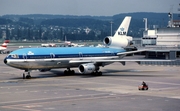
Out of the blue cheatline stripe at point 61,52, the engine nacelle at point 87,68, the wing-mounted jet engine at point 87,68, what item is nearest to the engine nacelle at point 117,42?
the blue cheatline stripe at point 61,52

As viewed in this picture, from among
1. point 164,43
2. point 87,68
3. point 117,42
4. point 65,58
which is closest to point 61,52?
point 65,58

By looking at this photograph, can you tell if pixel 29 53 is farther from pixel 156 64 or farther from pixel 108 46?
pixel 156 64

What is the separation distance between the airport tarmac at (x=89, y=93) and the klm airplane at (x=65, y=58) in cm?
182

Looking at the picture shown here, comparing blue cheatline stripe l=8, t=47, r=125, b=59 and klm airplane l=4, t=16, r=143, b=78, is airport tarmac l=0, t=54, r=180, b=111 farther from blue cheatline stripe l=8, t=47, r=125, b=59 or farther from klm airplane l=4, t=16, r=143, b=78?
blue cheatline stripe l=8, t=47, r=125, b=59

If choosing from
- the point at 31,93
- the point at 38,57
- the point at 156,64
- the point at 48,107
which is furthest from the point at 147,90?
the point at 156,64

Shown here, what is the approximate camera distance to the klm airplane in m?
64.6

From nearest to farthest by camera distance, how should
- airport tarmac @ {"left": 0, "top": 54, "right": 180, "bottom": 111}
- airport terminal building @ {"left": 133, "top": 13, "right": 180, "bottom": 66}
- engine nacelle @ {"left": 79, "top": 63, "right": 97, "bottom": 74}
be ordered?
airport tarmac @ {"left": 0, "top": 54, "right": 180, "bottom": 111} < engine nacelle @ {"left": 79, "top": 63, "right": 97, "bottom": 74} < airport terminal building @ {"left": 133, "top": 13, "right": 180, "bottom": 66}

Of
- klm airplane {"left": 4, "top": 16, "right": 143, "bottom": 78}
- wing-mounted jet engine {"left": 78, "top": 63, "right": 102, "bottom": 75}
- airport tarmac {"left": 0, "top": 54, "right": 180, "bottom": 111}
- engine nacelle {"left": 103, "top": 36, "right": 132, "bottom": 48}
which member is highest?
engine nacelle {"left": 103, "top": 36, "right": 132, "bottom": 48}

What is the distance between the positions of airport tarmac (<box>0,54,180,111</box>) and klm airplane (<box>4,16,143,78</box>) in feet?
5.96

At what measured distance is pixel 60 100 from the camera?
43156 millimetres

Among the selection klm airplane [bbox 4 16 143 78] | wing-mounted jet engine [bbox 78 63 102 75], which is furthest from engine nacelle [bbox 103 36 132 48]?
Answer: wing-mounted jet engine [bbox 78 63 102 75]

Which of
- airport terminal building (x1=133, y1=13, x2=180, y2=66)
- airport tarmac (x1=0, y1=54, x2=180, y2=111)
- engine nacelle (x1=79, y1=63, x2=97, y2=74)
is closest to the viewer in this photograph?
airport tarmac (x1=0, y1=54, x2=180, y2=111)

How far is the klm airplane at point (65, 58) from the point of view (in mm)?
64631

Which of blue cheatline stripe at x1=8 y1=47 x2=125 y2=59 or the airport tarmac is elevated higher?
blue cheatline stripe at x1=8 y1=47 x2=125 y2=59
